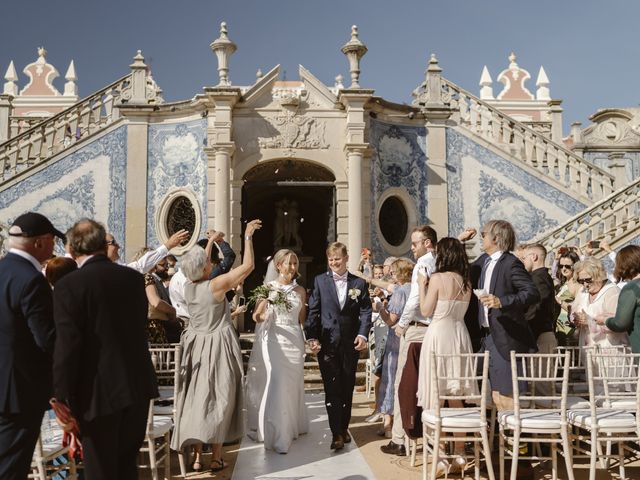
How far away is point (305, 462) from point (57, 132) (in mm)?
11081

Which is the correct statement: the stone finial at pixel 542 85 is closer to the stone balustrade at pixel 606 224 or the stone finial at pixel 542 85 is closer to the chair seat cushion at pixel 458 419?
the stone balustrade at pixel 606 224

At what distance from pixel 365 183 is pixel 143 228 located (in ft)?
15.4

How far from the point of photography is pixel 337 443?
6.73m

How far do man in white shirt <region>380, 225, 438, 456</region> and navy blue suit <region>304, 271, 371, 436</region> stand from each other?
48cm

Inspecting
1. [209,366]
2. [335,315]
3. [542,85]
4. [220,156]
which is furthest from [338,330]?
[542,85]

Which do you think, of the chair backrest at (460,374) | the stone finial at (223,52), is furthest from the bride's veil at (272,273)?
the stone finial at (223,52)

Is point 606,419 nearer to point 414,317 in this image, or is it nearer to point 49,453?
point 414,317

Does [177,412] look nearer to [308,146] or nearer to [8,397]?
[8,397]

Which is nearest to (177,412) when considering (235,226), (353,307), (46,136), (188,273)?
(188,273)

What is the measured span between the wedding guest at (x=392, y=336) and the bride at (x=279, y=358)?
2.91 ft

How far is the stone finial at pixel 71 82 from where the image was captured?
104 ft

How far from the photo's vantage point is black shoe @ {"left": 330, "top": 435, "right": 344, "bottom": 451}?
6727mm

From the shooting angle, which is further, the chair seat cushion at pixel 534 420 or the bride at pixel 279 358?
the bride at pixel 279 358

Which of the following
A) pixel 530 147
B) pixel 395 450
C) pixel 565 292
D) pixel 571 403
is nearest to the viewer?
pixel 571 403
